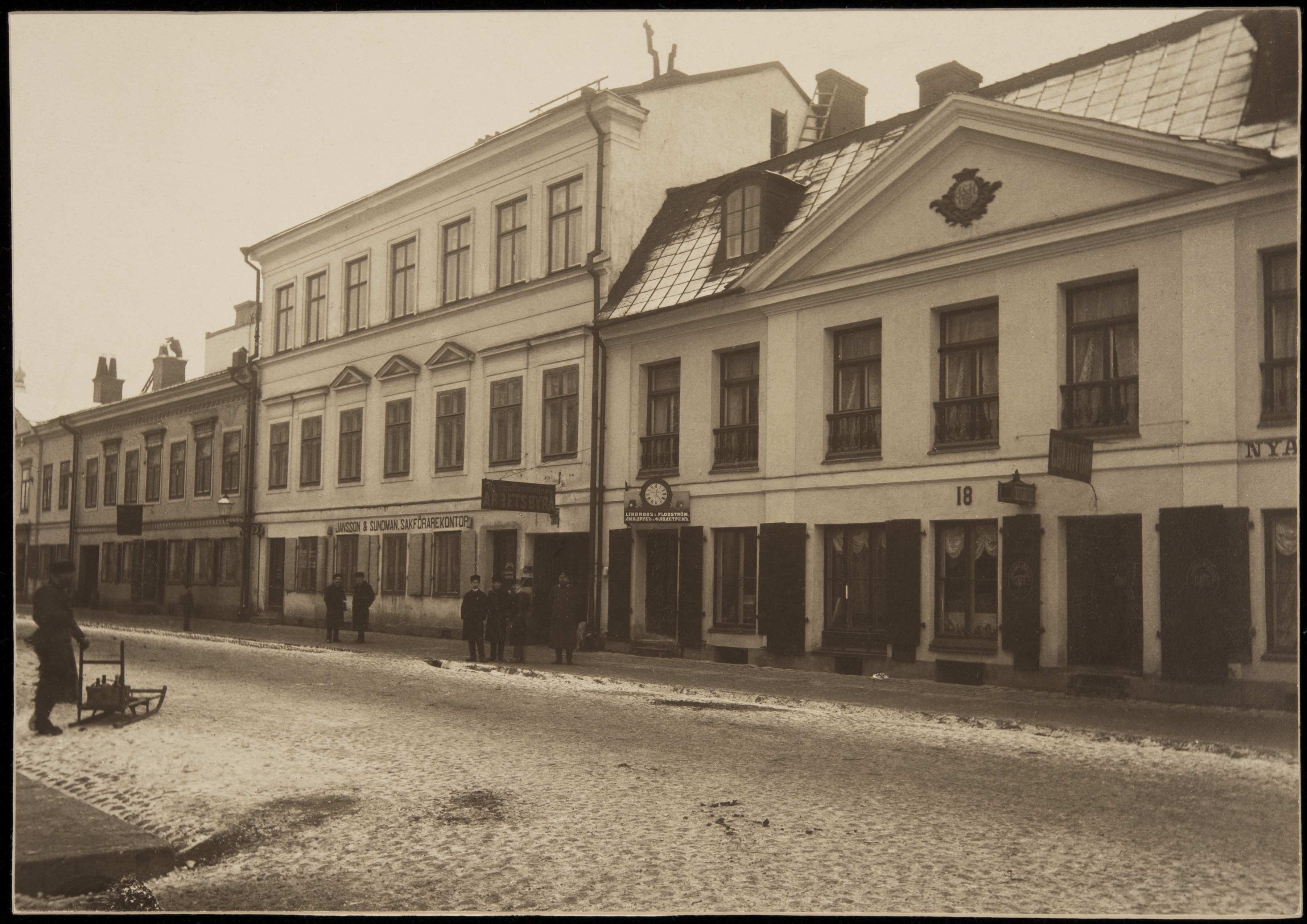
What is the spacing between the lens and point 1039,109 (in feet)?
35.2

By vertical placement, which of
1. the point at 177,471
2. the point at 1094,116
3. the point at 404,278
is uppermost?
the point at 1094,116

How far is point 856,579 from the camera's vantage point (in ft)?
44.6

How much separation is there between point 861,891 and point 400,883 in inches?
86.1

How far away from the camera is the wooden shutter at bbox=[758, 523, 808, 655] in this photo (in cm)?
1388

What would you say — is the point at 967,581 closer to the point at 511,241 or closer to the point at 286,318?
the point at 511,241

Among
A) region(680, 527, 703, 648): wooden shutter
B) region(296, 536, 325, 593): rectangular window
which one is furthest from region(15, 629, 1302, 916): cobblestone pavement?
region(680, 527, 703, 648): wooden shutter

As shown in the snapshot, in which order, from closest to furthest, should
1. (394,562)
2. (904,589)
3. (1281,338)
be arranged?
(1281,338), (394,562), (904,589)

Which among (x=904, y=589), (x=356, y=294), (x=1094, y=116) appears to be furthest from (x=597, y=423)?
(x=1094, y=116)

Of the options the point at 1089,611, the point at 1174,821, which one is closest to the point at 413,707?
the point at 1174,821

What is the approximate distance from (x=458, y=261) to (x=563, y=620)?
4317 mm

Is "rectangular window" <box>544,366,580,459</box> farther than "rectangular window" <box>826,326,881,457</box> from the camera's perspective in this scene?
No

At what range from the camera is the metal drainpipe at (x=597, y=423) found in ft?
46.2

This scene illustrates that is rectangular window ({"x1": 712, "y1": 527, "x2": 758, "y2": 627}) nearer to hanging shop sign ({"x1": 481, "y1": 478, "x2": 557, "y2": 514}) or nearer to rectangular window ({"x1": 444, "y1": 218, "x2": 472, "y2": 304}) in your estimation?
hanging shop sign ({"x1": 481, "y1": 478, "x2": 557, "y2": 514})

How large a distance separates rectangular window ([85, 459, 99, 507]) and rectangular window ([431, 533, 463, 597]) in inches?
131
